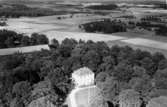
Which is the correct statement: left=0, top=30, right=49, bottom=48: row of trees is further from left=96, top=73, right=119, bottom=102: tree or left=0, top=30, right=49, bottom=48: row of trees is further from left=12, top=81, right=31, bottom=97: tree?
left=96, top=73, right=119, bottom=102: tree

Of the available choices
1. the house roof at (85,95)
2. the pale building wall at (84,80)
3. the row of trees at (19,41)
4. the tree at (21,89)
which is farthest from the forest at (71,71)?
the row of trees at (19,41)

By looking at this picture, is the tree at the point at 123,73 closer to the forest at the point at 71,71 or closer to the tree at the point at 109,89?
the forest at the point at 71,71

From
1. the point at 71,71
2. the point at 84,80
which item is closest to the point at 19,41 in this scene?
the point at 71,71

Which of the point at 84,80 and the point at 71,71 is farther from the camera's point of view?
the point at 71,71

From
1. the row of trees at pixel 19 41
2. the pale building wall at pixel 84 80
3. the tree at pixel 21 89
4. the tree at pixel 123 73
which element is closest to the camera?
the pale building wall at pixel 84 80

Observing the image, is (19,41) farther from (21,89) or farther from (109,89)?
(109,89)

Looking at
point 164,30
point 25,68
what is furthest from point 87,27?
point 25,68

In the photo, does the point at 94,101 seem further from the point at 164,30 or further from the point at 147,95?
the point at 164,30

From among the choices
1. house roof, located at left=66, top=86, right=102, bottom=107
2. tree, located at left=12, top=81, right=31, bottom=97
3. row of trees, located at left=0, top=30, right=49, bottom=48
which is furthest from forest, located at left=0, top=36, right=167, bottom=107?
row of trees, located at left=0, top=30, right=49, bottom=48

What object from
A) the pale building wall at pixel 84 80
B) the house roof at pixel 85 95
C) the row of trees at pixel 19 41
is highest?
the pale building wall at pixel 84 80
